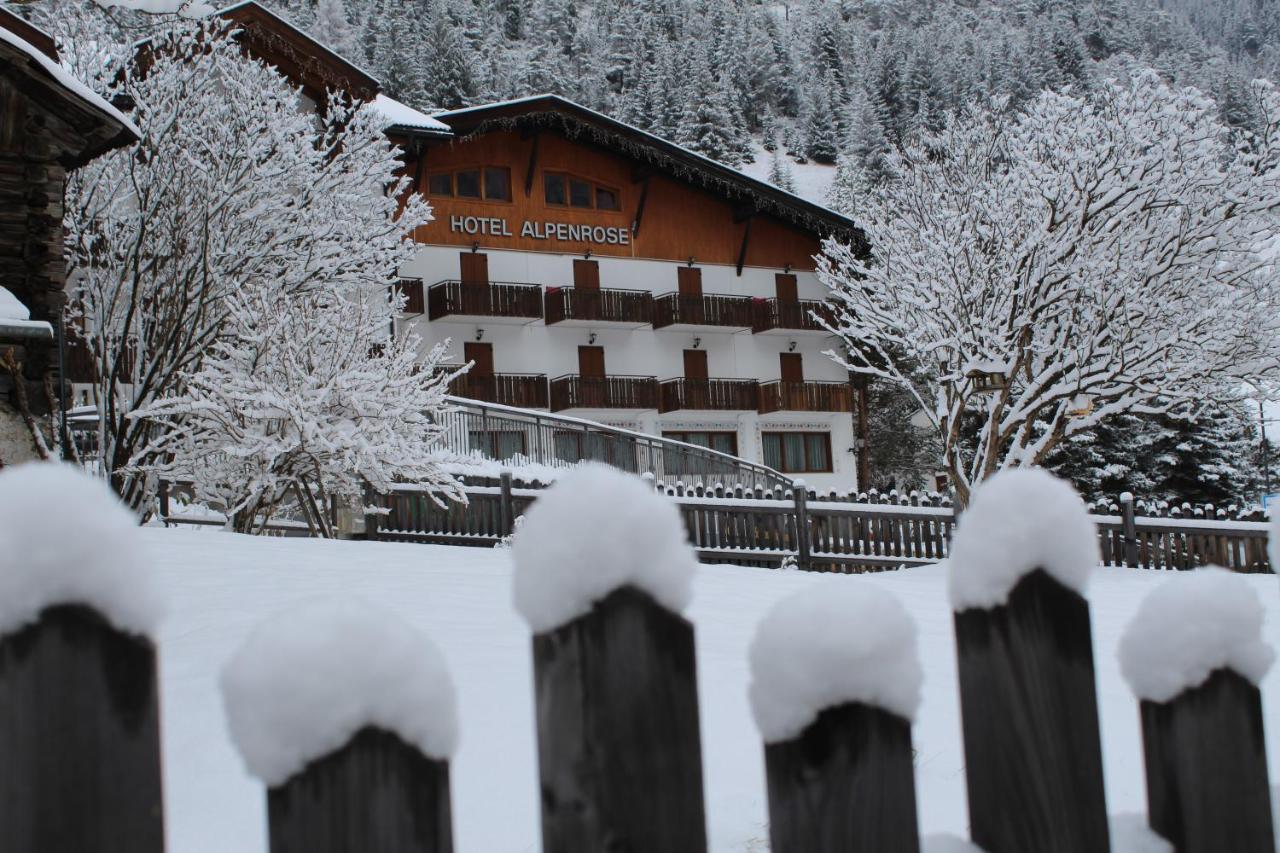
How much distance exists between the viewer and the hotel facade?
29.8m

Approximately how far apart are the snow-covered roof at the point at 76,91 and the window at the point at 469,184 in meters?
20.9

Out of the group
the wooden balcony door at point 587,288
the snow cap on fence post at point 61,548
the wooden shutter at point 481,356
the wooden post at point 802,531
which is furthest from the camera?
the wooden balcony door at point 587,288

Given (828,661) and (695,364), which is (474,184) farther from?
(828,661)

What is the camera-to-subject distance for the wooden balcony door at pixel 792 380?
33.8m

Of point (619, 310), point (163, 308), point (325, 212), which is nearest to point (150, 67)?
point (325, 212)

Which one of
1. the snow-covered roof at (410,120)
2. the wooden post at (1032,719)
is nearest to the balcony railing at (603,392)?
the snow-covered roof at (410,120)

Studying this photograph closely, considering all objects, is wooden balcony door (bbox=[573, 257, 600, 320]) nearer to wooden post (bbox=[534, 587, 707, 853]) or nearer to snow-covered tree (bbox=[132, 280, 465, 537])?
snow-covered tree (bbox=[132, 280, 465, 537])

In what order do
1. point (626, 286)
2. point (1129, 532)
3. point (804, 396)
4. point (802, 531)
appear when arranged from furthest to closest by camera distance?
point (804, 396) → point (626, 286) → point (802, 531) → point (1129, 532)

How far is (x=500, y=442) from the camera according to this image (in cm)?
2381

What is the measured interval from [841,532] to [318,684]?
50.4ft

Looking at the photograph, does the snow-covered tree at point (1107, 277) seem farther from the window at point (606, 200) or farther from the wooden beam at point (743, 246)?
the window at point (606, 200)

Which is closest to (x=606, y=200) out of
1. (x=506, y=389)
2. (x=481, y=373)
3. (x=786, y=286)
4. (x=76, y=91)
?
(x=786, y=286)

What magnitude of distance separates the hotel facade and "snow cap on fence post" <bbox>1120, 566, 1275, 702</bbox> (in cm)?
2716

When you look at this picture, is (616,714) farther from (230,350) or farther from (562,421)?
(562,421)
